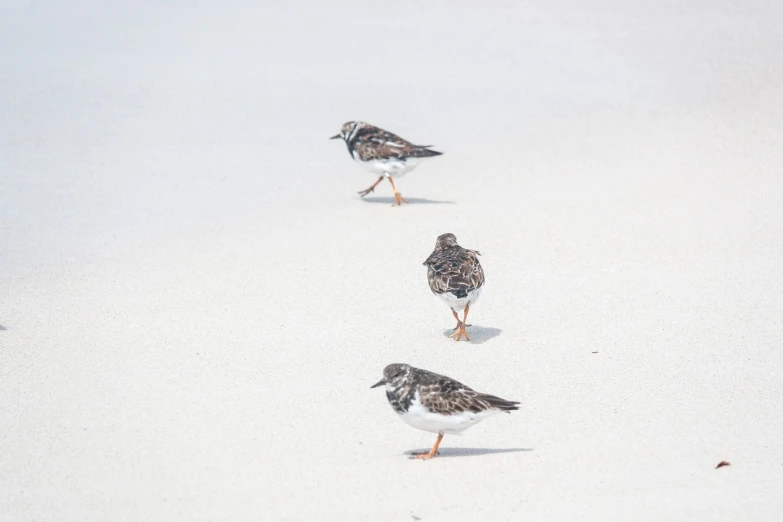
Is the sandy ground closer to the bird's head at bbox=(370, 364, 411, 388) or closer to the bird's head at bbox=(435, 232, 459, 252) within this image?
the bird's head at bbox=(370, 364, 411, 388)

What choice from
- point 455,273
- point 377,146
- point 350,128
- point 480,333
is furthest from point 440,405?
point 350,128

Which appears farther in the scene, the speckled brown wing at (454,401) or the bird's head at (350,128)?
the bird's head at (350,128)

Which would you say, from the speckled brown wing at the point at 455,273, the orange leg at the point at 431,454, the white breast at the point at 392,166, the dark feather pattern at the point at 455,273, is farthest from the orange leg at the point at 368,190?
the orange leg at the point at 431,454

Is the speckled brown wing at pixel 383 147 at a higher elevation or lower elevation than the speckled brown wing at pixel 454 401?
lower

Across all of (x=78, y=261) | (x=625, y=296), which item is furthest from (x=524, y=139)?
(x=78, y=261)

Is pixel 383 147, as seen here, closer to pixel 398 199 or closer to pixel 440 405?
pixel 398 199

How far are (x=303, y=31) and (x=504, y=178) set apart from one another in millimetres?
7197

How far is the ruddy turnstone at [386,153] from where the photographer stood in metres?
11.8

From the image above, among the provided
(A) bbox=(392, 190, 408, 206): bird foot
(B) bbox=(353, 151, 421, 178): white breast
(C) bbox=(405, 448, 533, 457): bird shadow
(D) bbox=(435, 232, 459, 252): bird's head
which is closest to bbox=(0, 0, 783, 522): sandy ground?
(C) bbox=(405, 448, 533, 457): bird shadow

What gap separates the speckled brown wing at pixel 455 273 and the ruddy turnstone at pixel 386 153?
3.73m

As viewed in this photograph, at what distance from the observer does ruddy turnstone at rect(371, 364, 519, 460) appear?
5781mm

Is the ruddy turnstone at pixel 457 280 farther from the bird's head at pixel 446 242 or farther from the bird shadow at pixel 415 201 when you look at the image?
the bird shadow at pixel 415 201

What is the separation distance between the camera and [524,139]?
13711mm

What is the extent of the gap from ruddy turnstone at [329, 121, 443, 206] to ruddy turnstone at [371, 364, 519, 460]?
5970 millimetres
